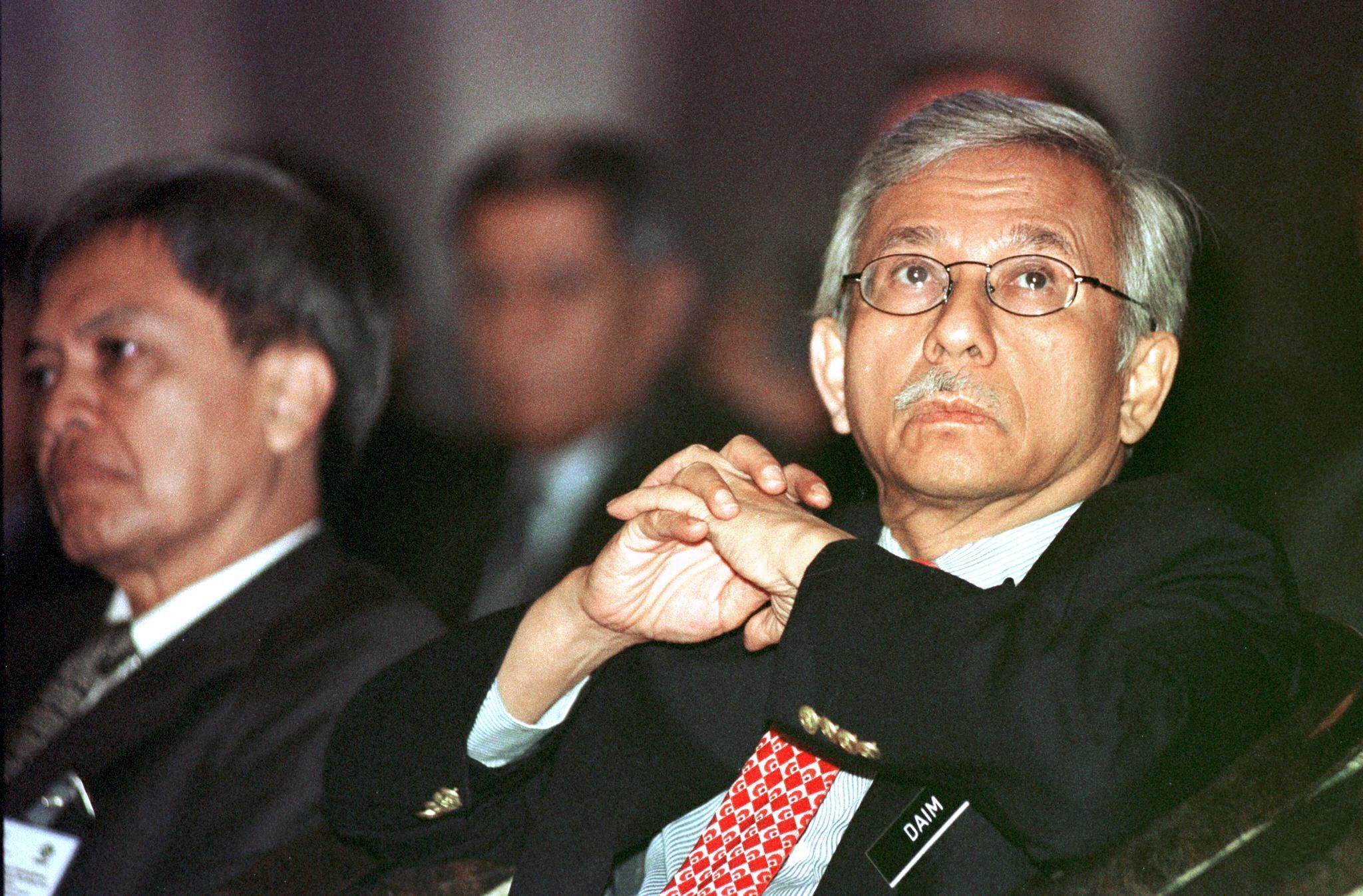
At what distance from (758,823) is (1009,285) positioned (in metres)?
0.72

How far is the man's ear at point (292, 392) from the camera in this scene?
2.31m

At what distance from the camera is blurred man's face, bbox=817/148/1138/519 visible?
61.5 inches

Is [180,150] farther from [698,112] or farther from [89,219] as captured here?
[698,112]

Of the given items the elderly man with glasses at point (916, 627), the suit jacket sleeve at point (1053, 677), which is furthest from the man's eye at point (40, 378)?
the suit jacket sleeve at point (1053, 677)

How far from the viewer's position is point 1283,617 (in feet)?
4.40

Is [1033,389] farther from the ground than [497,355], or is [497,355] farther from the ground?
[1033,389]

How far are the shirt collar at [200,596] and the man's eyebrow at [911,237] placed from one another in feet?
3.88

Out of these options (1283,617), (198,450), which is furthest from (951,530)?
(198,450)

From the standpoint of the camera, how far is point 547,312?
2.54 m

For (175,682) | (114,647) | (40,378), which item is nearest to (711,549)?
(175,682)

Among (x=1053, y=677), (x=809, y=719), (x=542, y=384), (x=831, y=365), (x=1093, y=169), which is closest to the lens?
(x=1053, y=677)

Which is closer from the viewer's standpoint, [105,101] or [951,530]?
[951,530]

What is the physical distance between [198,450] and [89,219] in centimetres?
53

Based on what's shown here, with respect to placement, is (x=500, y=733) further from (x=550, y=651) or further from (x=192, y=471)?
(x=192, y=471)
